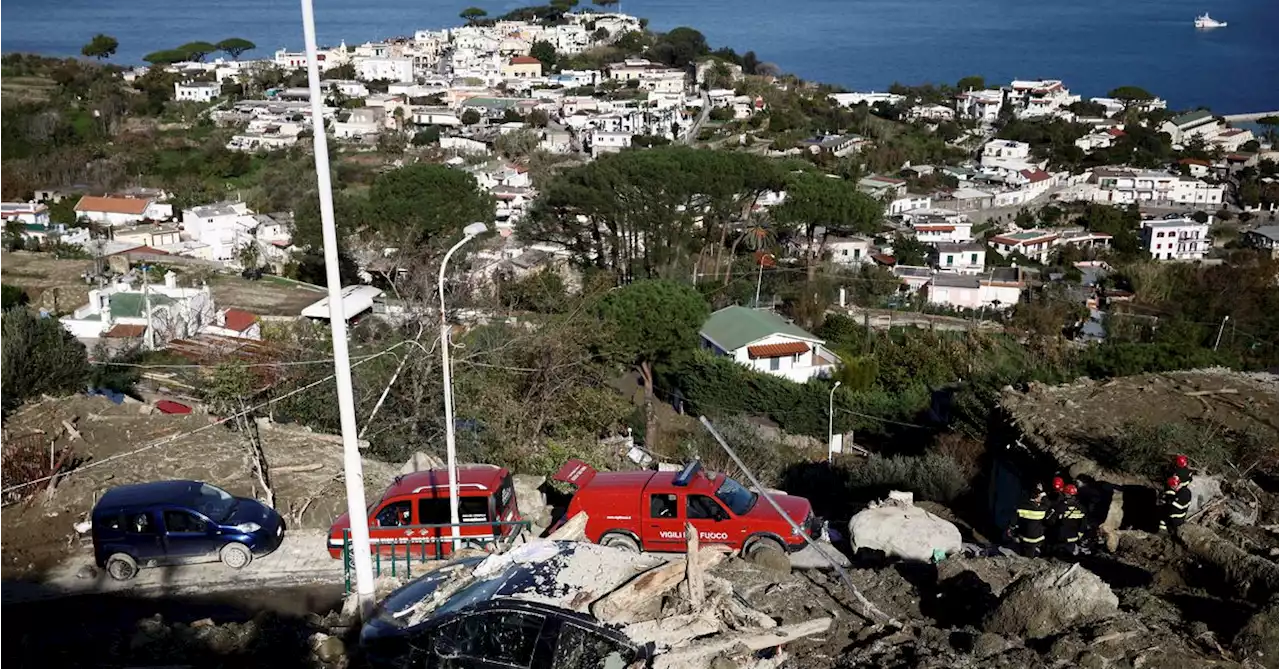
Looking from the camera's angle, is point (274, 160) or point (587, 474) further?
point (274, 160)

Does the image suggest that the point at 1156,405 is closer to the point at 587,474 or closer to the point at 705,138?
the point at 587,474

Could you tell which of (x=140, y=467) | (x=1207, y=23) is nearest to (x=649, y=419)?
(x=140, y=467)

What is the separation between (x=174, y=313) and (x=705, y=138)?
56.8 meters

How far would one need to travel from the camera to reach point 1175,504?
10.3 m

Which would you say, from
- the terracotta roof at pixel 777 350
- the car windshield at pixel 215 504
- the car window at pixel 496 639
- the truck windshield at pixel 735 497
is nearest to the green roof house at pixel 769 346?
the terracotta roof at pixel 777 350

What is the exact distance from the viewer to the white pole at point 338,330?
6.99 meters

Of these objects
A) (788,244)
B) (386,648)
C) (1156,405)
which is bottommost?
(788,244)

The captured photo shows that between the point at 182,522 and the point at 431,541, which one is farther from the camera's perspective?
the point at 182,522

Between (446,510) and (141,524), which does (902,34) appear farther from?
(141,524)

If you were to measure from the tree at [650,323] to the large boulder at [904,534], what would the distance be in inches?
475

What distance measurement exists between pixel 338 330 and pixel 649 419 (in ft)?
50.8

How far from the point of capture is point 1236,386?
16.1m

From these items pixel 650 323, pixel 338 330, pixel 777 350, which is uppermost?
pixel 338 330

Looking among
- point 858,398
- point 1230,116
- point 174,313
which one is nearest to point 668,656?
point 858,398
